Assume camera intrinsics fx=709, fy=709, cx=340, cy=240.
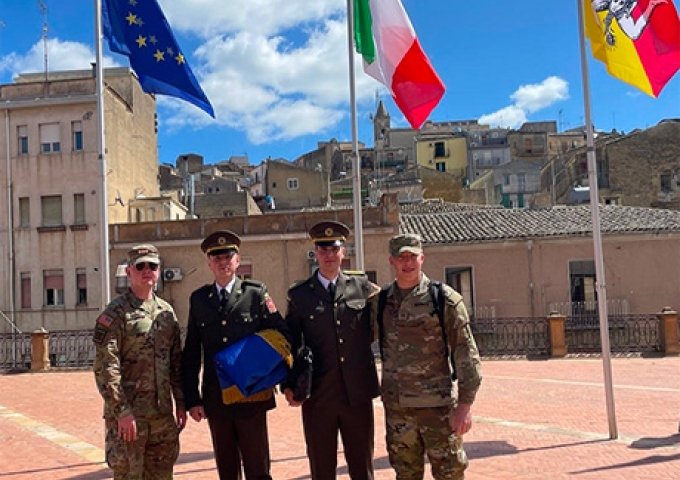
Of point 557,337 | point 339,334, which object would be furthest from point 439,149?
point 339,334

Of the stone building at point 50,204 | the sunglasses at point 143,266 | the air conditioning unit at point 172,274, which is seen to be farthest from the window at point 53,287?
the sunglasses at point 143,266

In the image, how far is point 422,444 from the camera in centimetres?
539

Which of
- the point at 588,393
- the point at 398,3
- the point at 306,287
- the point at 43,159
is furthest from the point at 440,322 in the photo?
the point at 43,159

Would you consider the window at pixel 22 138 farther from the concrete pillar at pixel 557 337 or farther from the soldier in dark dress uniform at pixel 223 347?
the soldier in dark dress uniform at pixel 223 347

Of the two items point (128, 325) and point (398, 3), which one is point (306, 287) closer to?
point (128, 325)

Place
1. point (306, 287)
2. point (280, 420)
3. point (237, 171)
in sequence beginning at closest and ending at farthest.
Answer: point (306, 287) < point (280, 420) < point (237, 171)

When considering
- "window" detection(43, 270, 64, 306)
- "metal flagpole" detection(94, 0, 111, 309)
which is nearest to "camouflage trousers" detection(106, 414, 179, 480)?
"metal flagpole" detection(94, 0, 111, 309)

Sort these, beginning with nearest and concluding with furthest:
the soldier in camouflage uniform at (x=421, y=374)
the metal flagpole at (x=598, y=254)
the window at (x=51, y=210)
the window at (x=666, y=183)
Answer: the soldier in camouflage uniform at (x=421, y=374), the metal flagpole at (x=598, y=254), the window at (x=51, y=210), the window at (x=666, y=183)

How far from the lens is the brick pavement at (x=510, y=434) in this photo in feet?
25.1

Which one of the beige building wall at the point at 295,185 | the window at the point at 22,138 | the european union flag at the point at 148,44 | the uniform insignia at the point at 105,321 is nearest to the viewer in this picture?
the uniform insignia at the point at 105,321

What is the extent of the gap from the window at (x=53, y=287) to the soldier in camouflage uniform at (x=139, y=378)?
27.7 m

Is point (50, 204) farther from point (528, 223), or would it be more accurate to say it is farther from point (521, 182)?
point (521, 182)

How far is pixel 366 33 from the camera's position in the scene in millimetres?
10281

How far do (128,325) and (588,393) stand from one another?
32.4 ft
